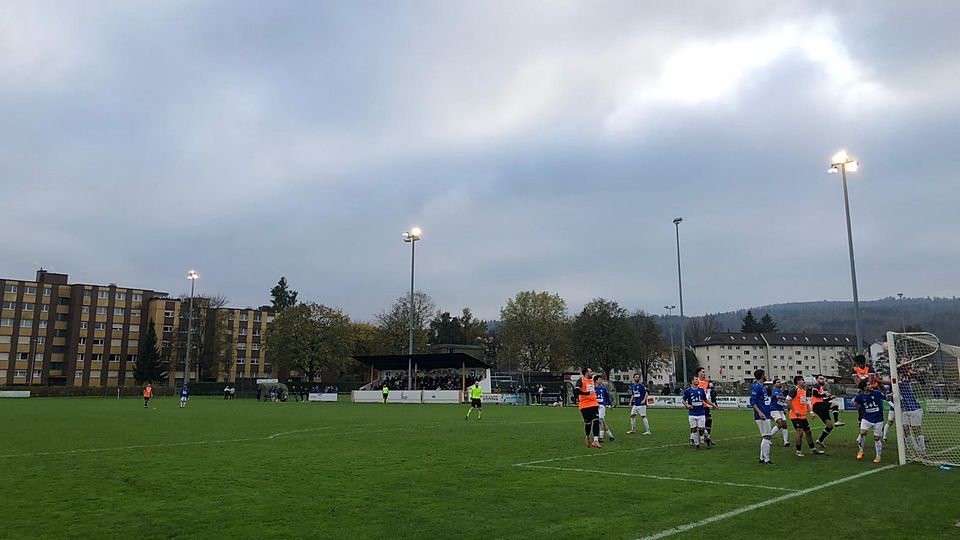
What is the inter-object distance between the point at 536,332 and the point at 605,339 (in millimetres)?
13244

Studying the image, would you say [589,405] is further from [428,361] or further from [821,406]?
[428,361]

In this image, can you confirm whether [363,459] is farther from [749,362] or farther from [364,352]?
[749,362]

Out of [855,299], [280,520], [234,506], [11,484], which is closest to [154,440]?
[11,484]

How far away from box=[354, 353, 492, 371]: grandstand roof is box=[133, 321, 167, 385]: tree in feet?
169

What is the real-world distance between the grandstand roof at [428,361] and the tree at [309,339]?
72.3 ft

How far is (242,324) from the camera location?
124 m

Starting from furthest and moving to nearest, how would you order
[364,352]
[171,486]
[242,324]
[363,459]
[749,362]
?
1. [749,362]
2. [242,324]
3. [364,352]
4. [363,459]
5. [171,486]

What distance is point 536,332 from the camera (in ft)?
323

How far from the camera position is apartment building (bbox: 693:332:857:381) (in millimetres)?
148625

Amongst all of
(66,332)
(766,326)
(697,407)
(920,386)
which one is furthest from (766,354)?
(697,407)

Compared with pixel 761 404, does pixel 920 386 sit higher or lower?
higher

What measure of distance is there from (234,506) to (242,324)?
404 feet

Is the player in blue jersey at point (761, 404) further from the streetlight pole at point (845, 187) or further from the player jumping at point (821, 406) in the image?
the streetlight pole at point (845, 187)

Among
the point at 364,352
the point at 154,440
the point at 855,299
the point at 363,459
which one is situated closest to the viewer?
the point at 363,459
